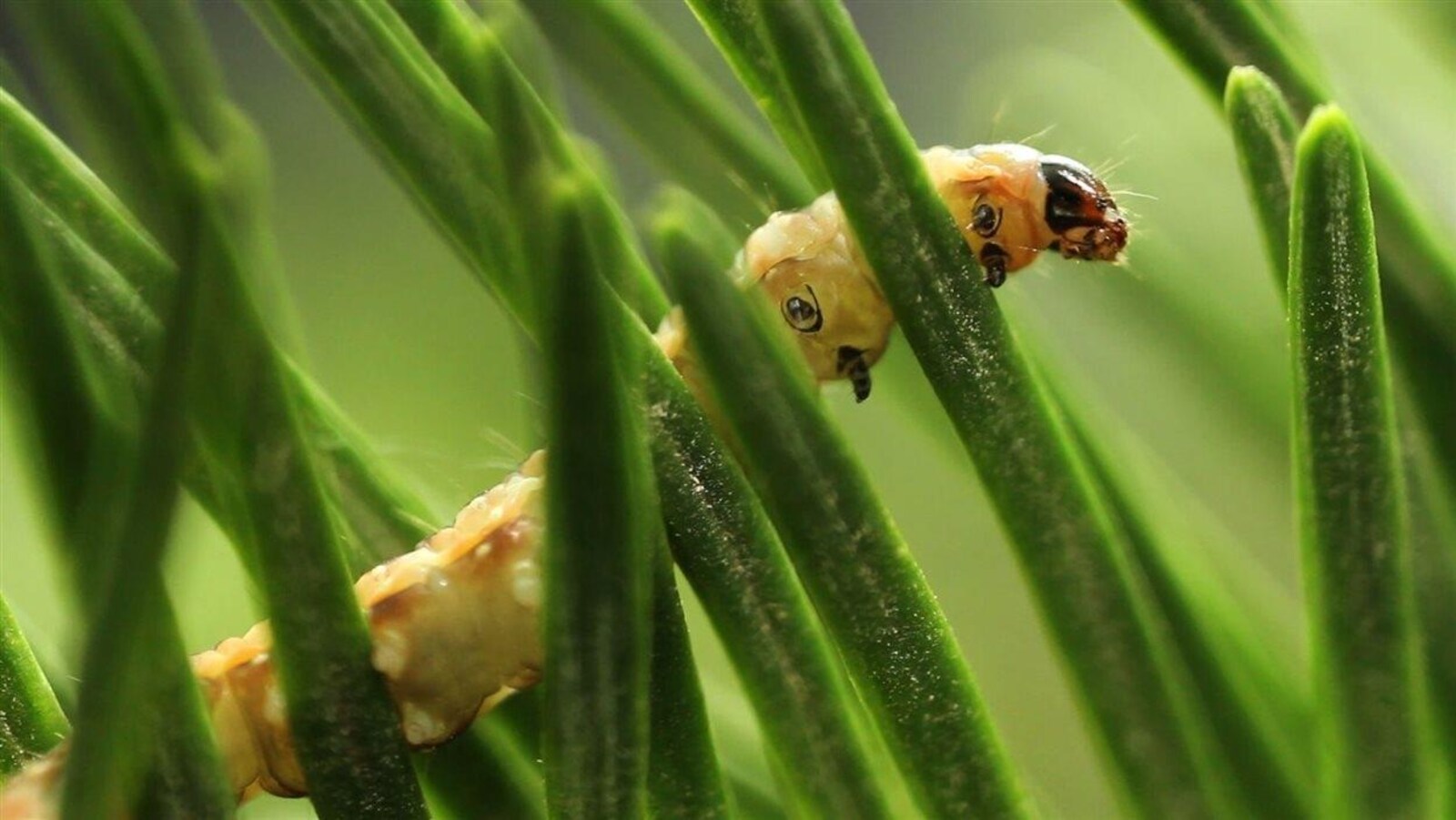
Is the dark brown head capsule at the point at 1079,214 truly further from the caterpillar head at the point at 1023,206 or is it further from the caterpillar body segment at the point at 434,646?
the caterpillar body segment at the point at 434,646

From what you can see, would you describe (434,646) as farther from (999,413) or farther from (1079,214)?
(1079,214)

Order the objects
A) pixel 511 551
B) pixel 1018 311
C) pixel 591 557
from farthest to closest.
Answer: pixel 1018 311 < pixel 511 551 < pixel 591 557

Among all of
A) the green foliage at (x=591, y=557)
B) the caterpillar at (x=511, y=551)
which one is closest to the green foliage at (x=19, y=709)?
the caterpillar at (x=511, y=551)

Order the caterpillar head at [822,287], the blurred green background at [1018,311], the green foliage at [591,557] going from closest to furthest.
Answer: the green foliage at [591,557] → the caterpillar head at [822,287] → the blurred green background at [1018,311]

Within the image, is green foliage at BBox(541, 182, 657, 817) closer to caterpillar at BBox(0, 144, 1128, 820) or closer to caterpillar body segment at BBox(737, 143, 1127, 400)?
caterpillar at BBox(0, 144, 1128, 820)

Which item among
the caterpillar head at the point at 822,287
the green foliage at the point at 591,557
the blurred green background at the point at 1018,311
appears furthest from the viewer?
the blurred green background at the point at 1018,311

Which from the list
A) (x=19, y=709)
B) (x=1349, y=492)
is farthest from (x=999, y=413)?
(x=19, y=709)

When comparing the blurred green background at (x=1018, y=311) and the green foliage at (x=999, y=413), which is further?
the blurred green background at (x=1018, y=311)
